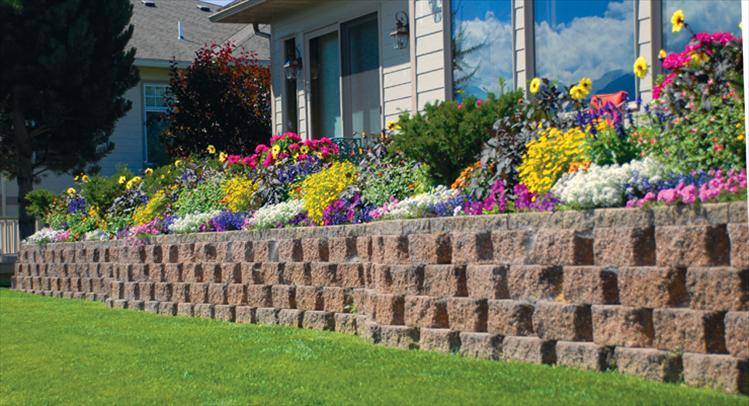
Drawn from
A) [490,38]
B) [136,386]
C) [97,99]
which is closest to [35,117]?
[97,99]

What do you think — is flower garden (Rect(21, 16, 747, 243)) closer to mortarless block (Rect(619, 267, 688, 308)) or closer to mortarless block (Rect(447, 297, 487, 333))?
mortarless block (Rect(619, 267, 688, 308))

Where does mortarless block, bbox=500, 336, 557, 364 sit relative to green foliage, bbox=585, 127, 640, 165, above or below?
below

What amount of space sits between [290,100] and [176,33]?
457 inches

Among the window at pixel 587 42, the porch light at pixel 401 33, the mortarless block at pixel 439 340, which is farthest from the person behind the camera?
the porch light at pixel 401 33

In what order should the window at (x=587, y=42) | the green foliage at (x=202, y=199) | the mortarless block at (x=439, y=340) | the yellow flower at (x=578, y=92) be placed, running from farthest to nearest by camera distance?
the green foliage at (x=202, y=199) → the window at (x=587, y=42) → the yellow flower at (x=578, y=92) → the mortarless block at (x=439, y=340)

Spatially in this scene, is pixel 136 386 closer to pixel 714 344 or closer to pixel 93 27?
pixel 714 344

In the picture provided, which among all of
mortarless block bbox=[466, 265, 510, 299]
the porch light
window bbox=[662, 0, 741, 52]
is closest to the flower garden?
window bbox=[662, 0, 741, 52]

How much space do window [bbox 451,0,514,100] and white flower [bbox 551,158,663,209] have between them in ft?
13.9

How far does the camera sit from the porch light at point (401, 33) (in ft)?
40.1

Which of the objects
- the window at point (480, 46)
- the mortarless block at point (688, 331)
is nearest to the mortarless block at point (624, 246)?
the mortarless block at point (688, 331)

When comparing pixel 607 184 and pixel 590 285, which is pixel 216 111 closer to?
pixel 607 184

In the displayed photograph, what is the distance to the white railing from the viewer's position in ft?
68.8

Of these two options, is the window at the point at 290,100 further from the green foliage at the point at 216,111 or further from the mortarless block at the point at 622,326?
the mortarless block at the point at 622,326

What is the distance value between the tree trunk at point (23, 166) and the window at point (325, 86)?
7.93 metres
